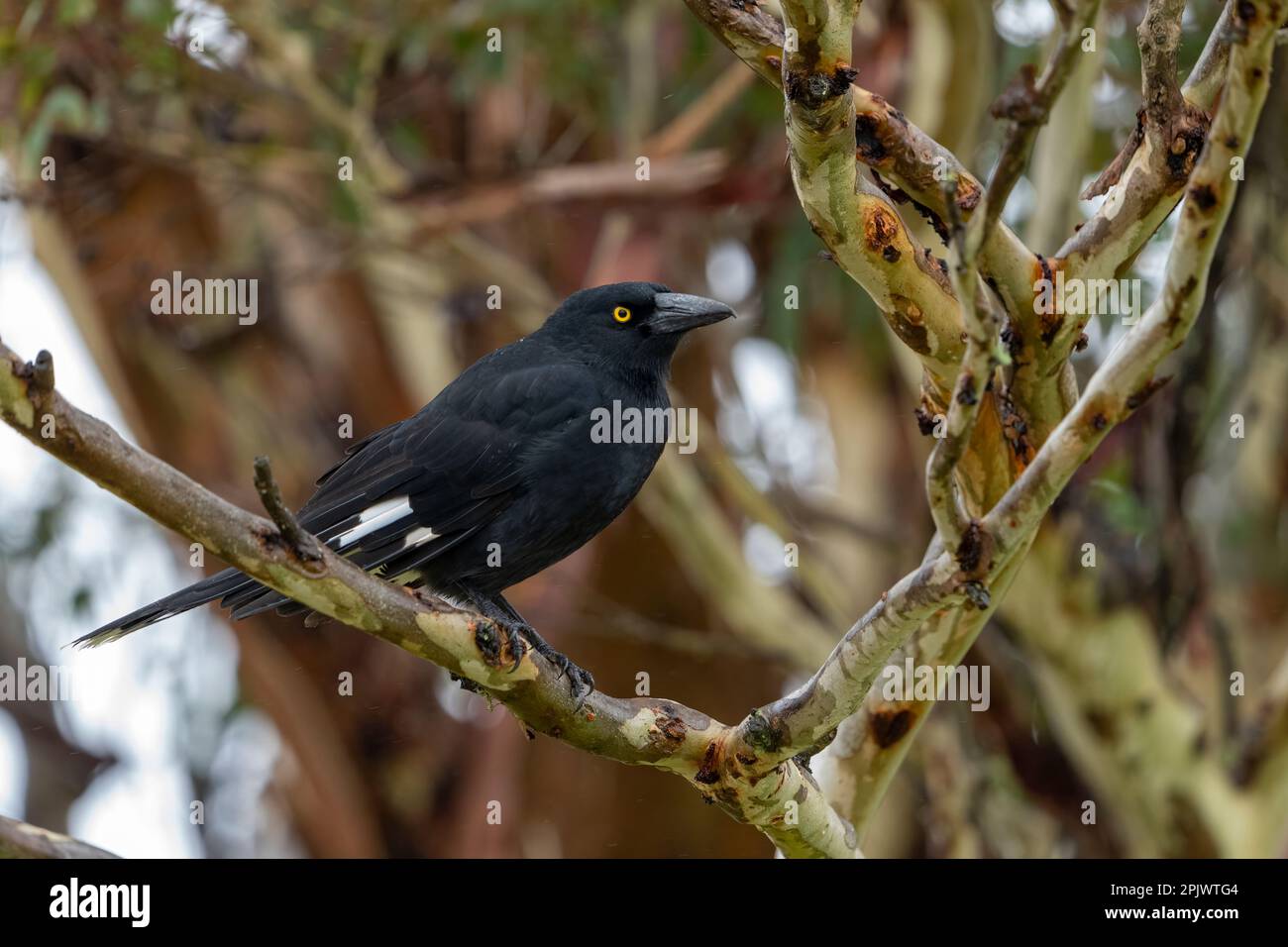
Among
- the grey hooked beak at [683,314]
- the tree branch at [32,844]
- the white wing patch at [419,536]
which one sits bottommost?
the tree branch at [32,844]

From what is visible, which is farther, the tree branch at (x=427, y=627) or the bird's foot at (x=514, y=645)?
the bird's foot at (x=514, y=645)

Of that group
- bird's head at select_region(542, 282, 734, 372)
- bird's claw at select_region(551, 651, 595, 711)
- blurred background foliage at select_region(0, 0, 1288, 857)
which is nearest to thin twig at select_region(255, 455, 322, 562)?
bird's claw at select_region(551, 651, 595, 711)

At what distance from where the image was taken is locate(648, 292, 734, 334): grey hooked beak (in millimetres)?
3920

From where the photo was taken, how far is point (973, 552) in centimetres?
247

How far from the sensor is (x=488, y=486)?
11.6ft

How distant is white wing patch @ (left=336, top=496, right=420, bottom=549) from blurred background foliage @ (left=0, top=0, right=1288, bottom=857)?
2.26 metres

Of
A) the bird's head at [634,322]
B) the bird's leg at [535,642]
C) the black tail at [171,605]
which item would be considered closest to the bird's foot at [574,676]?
the bird's leg at [535,642]

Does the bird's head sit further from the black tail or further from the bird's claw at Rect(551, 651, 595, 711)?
the black tail

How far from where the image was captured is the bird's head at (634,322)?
13.0 feet

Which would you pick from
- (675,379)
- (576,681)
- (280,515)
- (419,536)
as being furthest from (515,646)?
(675,379)

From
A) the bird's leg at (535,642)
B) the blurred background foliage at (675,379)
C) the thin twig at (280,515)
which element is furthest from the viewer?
the blurred background foliage at (675,379)

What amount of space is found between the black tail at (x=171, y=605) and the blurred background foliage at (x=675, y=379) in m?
2.46

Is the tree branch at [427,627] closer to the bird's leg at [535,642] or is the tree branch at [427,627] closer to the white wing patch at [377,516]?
the bird's leg at [535,642]

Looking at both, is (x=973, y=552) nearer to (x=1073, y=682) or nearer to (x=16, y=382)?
(x=16, y=382)
